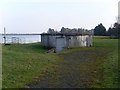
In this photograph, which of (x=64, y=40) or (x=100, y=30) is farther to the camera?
(x=100, y=30)

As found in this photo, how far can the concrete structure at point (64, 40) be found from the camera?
140ft

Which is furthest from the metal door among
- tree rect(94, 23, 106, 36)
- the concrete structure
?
tree rect(94, 23, 106, 36)

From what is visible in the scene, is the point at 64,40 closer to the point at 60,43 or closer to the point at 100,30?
the point at 60,43

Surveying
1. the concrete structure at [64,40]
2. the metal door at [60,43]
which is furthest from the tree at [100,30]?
the metal door at [60,43]

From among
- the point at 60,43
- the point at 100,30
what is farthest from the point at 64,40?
the point at 100,30

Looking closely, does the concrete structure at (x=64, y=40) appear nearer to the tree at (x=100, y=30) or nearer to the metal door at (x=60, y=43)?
the metal door at (x=60, y=43)

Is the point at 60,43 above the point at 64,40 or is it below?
below

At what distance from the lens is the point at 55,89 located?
36.8ft

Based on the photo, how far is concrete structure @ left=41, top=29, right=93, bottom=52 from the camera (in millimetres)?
42737

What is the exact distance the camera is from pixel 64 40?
42812mm

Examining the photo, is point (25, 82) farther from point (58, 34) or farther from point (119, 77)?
point (58, 34)

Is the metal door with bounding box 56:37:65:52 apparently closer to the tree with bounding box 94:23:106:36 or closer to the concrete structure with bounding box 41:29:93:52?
the concrete structure with bounding box 41:29:93:52

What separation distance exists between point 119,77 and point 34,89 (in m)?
4.59

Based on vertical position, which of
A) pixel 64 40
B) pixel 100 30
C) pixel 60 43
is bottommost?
pixel 60 43
